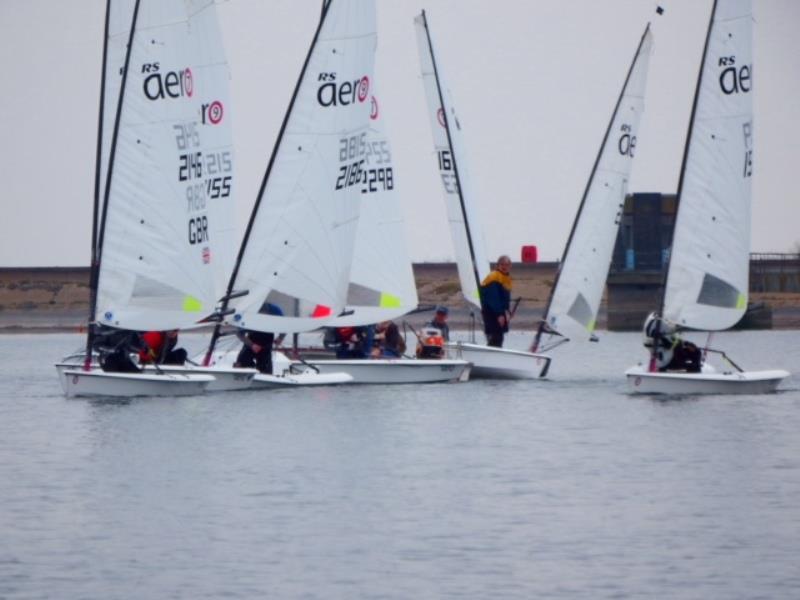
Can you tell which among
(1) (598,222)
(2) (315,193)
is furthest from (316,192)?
(1) (598,222)

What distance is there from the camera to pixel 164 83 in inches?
1259

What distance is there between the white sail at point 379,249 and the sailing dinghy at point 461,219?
88 cm

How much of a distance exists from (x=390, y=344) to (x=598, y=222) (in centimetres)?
412

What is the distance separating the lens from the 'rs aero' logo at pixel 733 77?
3175 cm

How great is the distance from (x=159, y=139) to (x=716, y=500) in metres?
13.6

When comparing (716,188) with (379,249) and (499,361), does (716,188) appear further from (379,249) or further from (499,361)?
(379,249)

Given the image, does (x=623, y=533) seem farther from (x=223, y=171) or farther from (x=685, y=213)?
(x=223, y=171)

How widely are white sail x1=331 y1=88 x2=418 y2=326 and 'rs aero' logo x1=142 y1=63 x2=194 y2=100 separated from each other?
15.1ft

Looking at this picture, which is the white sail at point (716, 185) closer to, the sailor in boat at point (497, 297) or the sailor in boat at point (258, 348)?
the sailor in boat at point (497, 297)

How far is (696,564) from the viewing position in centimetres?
1695

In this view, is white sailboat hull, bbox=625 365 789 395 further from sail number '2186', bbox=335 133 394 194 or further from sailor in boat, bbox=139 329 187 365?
sailor in boat, bbox=139 329 187 365

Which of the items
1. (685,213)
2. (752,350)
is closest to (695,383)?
(685,213)

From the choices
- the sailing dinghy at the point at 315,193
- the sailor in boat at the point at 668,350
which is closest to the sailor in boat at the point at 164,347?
the sailing dinghy at the point at 315,193

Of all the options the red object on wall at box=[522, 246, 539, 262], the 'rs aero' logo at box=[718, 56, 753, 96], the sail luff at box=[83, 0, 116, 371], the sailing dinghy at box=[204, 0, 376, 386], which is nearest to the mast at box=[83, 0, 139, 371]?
the sail luff at box=[83, 0, 116, 371]
